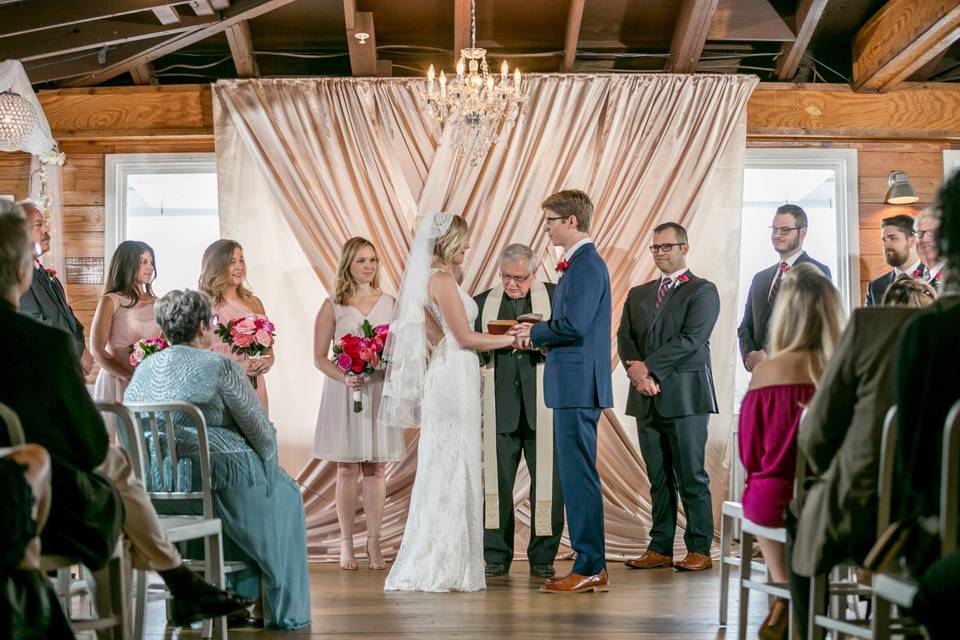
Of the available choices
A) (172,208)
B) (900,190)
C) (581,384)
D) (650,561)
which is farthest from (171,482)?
(900,190)

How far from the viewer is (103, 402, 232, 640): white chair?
3.28 metres

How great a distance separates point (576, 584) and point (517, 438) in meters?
1.09

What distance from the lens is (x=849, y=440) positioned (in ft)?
8.75

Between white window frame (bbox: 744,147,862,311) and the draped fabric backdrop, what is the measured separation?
1.34 ft

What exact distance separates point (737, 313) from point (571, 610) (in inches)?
113

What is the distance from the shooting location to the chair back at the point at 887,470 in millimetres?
2441

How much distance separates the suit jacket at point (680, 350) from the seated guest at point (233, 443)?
238 cm

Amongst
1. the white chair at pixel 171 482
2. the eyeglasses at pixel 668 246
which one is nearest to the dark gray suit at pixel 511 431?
the eyeglasses at pixel 668 246

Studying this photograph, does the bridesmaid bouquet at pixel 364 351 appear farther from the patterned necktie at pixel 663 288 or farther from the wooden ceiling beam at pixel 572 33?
the wooden ceiling beam at pixel 572 33

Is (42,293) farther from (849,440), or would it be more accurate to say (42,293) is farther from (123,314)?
(849,440)

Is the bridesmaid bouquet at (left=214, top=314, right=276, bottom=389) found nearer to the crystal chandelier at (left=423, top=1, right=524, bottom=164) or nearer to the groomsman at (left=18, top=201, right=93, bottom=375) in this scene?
the groomsman at (left=18, top=201, right=93, bottom=375)

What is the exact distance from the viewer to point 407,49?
7066 millimetres

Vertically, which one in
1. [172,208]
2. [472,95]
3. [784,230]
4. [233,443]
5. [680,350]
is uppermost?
[472,95]

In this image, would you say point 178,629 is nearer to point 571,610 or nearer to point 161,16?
point 571,610
